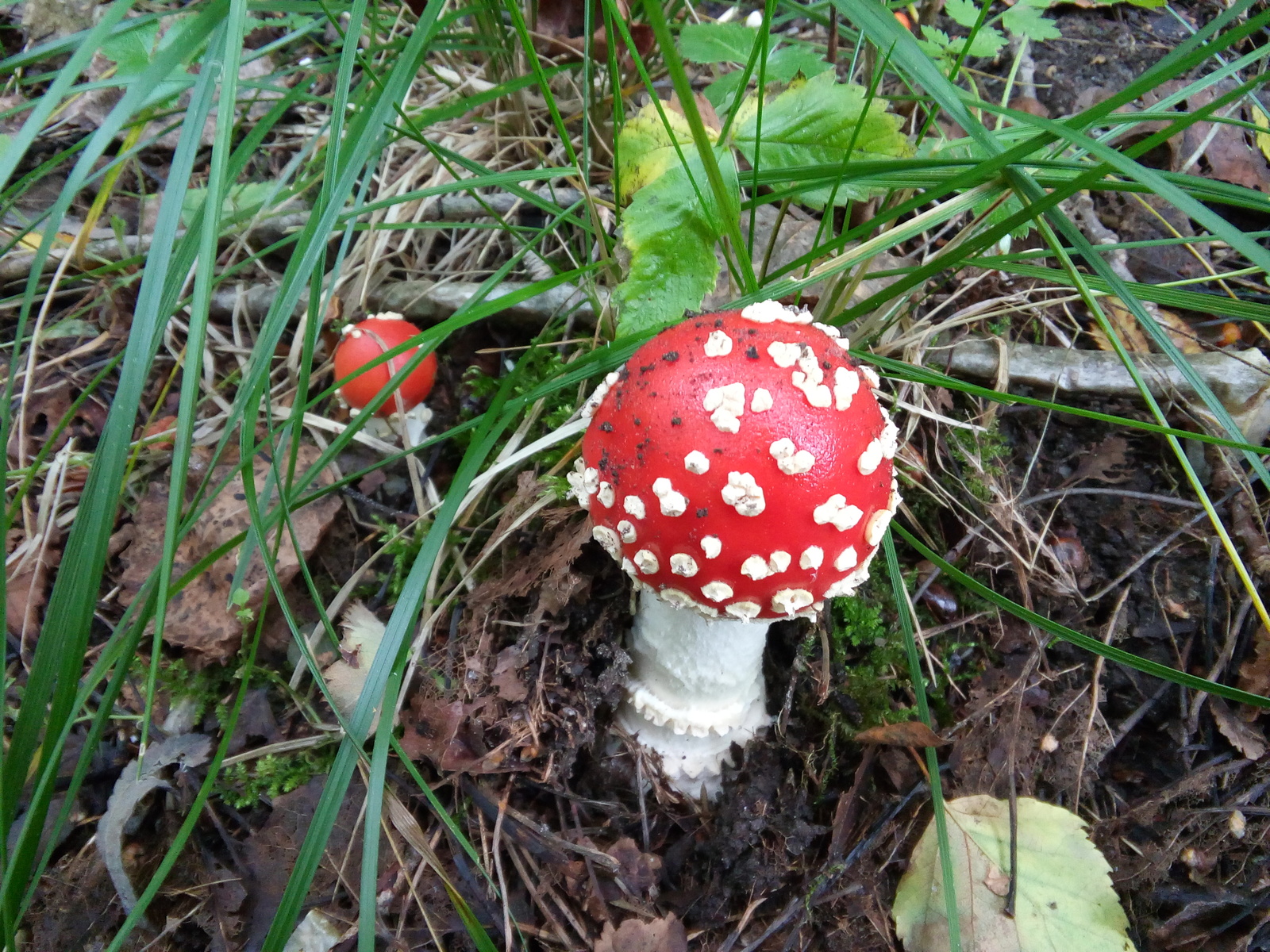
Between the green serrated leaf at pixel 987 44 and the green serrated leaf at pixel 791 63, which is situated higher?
the green serrated leaf at pixel 987 44

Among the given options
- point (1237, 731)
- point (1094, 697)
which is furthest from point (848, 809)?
point (1237, 731)

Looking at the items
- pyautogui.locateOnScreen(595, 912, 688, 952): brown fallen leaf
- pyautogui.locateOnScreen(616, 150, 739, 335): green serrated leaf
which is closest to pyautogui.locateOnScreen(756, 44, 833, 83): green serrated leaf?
pyautogui.locateOnScreen(616, 150, 739, 335): green serrated leaf

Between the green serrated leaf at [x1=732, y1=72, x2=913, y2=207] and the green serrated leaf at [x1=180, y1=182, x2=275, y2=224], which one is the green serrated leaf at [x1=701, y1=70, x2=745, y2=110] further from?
the green serrated leaf at [x1=180, y1=182, x2=275, y2=224]

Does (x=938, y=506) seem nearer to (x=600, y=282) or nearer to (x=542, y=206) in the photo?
(x=600, y=282)

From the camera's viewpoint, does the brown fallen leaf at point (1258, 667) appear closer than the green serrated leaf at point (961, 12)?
Yes

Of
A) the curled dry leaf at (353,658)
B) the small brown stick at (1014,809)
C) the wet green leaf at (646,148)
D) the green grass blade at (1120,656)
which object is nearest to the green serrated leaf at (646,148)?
the wet green leaf at (646,148)

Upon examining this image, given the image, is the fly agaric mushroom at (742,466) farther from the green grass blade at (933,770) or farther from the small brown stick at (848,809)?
the small brown stick at (848,809)
